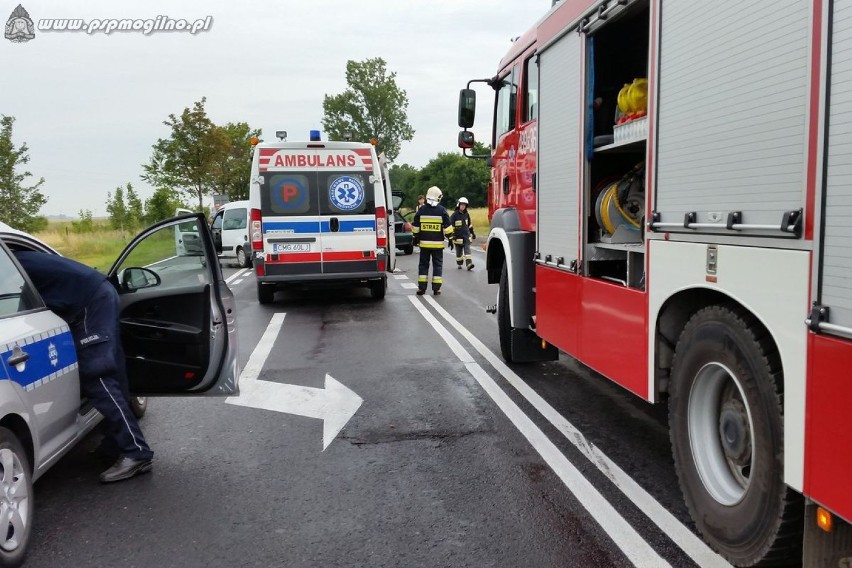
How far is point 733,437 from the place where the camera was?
313 cm

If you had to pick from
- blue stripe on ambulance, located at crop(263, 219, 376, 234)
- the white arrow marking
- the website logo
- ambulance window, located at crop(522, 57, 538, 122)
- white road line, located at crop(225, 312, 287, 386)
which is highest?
the website logo

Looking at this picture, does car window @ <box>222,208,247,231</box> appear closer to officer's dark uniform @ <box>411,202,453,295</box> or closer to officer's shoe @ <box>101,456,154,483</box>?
officer's dark uniform @ <box>411,202,453,295</box>

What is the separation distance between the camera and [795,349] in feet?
8.30

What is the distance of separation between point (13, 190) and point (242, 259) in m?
7.74

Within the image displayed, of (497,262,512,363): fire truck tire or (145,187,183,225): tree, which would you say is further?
(145,187,183,225): tree

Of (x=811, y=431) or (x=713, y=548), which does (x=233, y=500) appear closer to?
(x=713, y=548)

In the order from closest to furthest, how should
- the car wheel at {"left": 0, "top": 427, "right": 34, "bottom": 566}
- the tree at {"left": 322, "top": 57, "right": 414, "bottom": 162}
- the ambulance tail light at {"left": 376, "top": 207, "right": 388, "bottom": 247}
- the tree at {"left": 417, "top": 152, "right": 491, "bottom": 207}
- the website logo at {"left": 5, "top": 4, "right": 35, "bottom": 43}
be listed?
the car wheel at {"left": 0, "top": 427, "right": 34, "bottom": 566} → the ambulance tail light at {"left": 376, "top": 207, "right": 388, "bottom": 247} → the website logo at {"left": 5, "top": 4, "right": 35, "bottom": 43} → the tree at {"left": 322, "top": 57, "right": 414, "bottom": 162} → the tree at {"left": 417, "top": 152, "right": 491, "bottom": 207}

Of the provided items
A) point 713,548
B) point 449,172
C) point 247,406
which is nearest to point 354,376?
point 247,406

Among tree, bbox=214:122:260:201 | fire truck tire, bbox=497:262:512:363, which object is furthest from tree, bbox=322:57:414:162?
fire truck tire, bbox=497:262:512:363

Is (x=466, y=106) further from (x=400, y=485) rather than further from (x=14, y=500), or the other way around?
(x=14, y=500)

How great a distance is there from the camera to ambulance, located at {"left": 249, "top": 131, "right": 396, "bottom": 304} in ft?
38.2

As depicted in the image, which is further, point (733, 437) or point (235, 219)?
point (235, 219)

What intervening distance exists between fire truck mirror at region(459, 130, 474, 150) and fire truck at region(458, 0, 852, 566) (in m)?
2.68

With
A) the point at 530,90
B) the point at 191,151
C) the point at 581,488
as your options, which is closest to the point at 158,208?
the point at 191,151
